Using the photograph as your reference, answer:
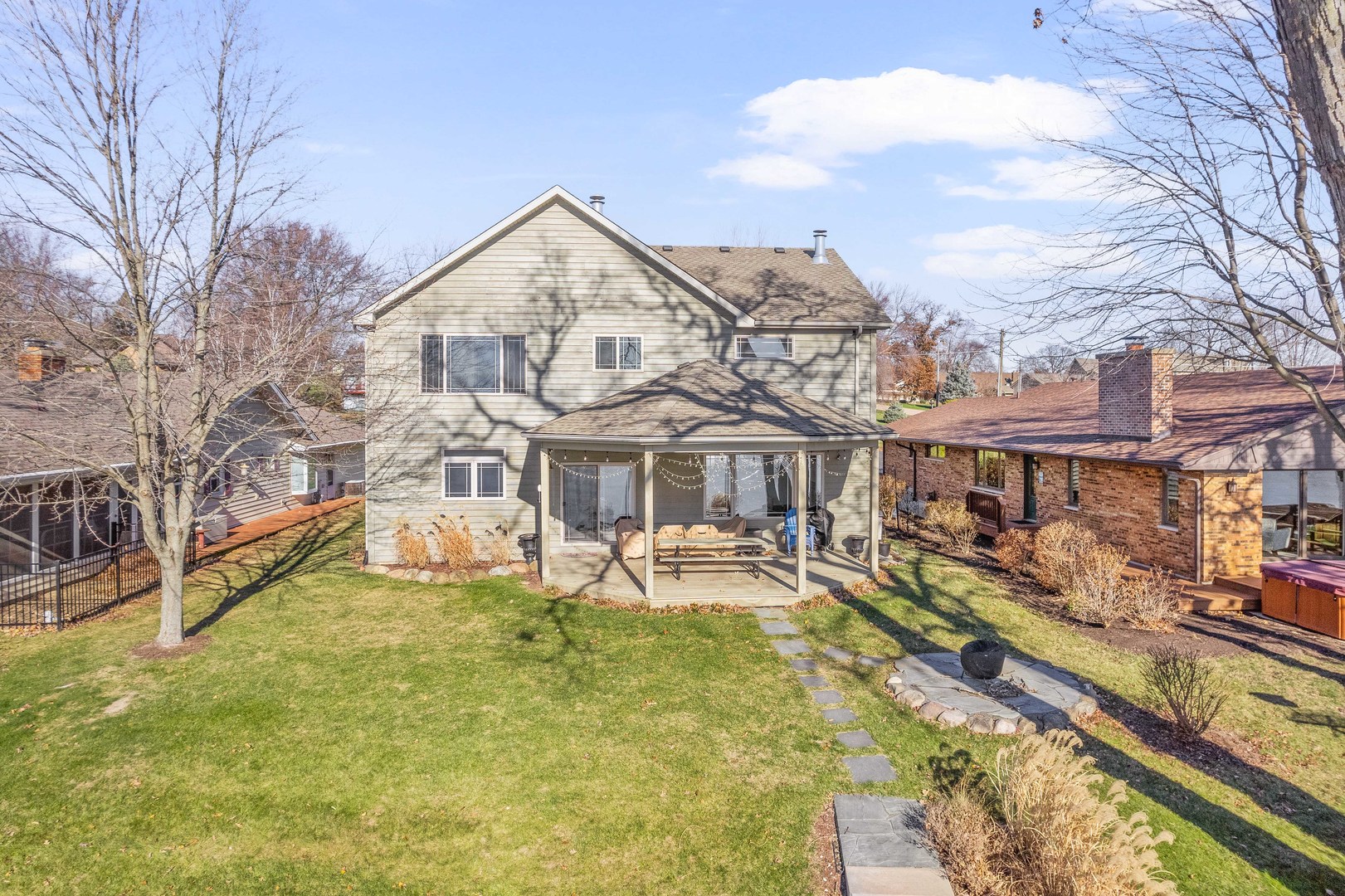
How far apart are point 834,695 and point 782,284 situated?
12469 mm

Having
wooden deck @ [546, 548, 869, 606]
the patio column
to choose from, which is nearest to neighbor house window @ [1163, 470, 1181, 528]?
wooden deck @ [546, 548, 869, 606]

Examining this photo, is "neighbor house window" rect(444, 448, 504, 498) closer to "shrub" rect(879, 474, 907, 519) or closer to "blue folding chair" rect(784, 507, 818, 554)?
A: "blue folding chair" rect(784, 507, 818, 554)

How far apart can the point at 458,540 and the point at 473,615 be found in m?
3.16

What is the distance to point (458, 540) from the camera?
1476 centimetres

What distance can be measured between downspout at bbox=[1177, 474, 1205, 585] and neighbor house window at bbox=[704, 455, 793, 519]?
7913mm

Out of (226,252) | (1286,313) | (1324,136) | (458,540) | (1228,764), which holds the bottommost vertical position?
(1228,764)

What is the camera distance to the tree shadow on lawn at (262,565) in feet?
42.9

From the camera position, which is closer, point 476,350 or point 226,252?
point 226,252

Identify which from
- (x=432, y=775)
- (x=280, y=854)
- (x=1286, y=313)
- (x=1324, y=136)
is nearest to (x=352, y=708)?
(x=432, y=775)

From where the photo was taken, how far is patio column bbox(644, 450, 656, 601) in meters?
11.9

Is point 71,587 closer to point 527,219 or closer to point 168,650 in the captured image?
point 168,650

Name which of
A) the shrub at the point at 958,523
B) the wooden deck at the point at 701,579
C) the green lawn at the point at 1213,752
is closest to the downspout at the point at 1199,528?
the green lawn at the point at 1213,752

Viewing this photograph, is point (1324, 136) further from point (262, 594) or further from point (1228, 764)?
point (262, 594)

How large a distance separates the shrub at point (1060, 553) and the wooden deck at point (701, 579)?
3.51 meters
